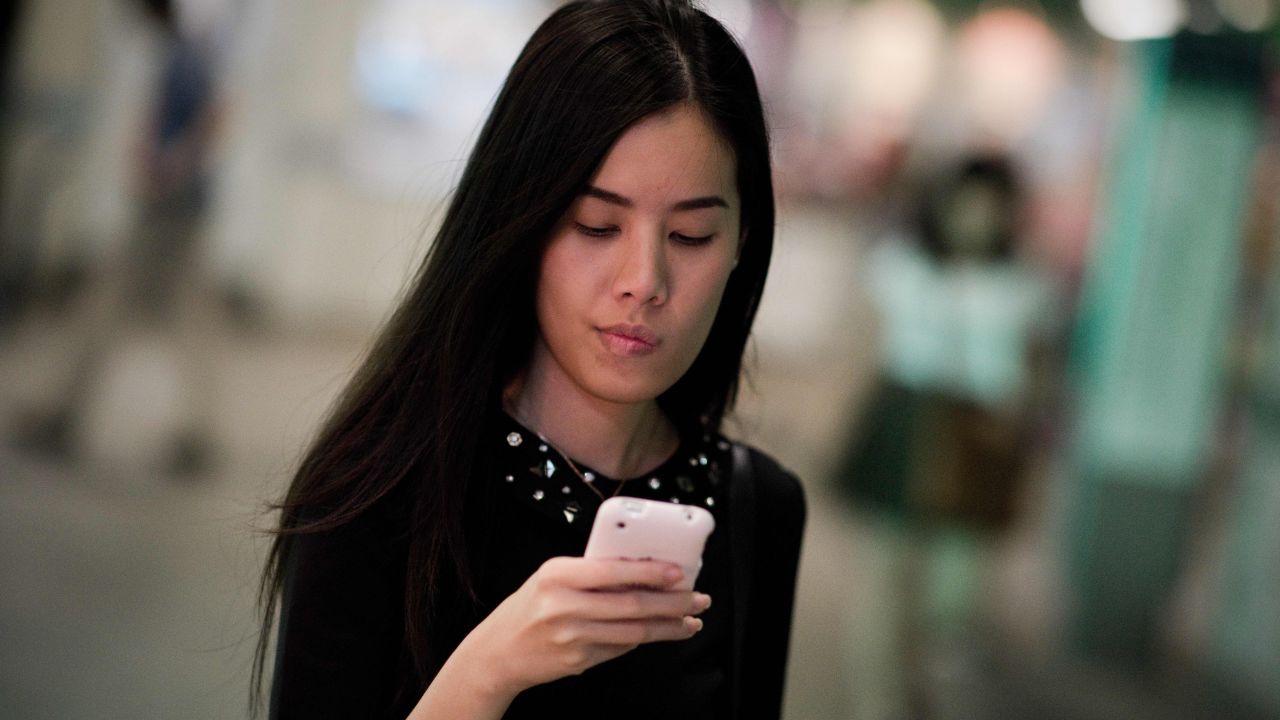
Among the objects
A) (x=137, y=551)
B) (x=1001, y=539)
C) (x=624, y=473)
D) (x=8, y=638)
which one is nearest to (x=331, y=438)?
(x=624, y=473)

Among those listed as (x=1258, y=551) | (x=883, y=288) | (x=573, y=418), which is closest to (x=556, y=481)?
(x=573, y=418)

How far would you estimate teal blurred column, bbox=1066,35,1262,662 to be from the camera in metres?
5.18

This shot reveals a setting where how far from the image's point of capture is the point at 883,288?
20.6ft

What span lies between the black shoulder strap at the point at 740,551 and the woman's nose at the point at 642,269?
12.3 inches

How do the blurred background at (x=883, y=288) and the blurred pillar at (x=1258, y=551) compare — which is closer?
the blurred pillar at (x=1258, y=551)

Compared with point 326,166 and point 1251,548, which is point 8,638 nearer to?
point 326,166

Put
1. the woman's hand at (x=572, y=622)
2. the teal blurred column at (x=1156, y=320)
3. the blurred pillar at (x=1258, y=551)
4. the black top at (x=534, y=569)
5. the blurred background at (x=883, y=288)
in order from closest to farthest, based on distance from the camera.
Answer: the woman's hand at (x=572, y=622)
the black top at (x=534, y=569)
the blurred pillar at (x=1258, y=551)
the blurred background at (x=883, y=288)
the teal blurred column at (x=1156, y=320)

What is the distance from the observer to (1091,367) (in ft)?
18.6

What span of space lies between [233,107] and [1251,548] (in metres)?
4.43

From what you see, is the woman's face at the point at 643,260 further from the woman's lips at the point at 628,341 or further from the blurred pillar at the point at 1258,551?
the blurred pillar at the point at 1258,551

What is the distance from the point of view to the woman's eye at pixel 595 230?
131cm

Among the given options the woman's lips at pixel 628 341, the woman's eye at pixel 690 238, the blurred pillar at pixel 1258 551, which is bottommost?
the blurred pillar at pixel 1258 551

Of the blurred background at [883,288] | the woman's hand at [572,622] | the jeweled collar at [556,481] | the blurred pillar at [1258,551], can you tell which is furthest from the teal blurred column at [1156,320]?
the woman's hand at [572,622]

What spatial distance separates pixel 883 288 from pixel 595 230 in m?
5.11
